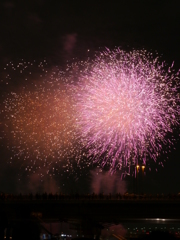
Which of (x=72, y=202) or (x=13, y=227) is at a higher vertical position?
(x=72, y=202)

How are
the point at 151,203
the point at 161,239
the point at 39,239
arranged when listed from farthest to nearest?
1. the point at 151,203
2. the point at 39,239
3. the point at 161,239

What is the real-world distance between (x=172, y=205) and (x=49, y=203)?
44.8ft

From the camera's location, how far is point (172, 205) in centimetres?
6256

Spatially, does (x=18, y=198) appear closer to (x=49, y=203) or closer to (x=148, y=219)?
(x=49, y=203)

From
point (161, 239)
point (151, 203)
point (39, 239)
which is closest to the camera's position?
point (161, 239)

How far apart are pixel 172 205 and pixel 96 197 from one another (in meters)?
→ 8.45

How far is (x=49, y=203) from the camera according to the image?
63.4 meters

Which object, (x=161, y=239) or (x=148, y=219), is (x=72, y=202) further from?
(x=161, y=239)

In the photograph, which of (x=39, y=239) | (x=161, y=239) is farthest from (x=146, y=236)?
(x=39, y=239)

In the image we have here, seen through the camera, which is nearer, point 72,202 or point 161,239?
point 161,239

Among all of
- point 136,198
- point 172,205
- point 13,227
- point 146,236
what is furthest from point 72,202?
point 146,236

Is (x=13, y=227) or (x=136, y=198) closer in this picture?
(x=13, y=227)

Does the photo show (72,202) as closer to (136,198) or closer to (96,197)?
(96,197)

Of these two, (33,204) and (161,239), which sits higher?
(33,204)
